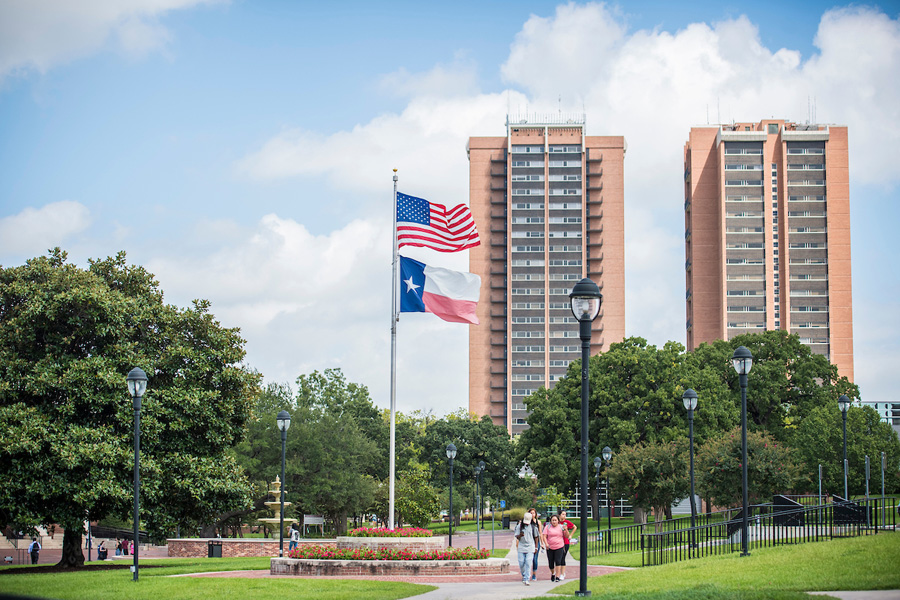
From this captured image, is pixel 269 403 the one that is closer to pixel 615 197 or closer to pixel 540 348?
pixel 540 348

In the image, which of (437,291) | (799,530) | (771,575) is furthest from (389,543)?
(799,530)

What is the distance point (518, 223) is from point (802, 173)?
40.4 metres

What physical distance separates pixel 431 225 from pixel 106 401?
40.5ft

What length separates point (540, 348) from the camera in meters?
141

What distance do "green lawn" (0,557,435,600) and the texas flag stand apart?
27.3 ft

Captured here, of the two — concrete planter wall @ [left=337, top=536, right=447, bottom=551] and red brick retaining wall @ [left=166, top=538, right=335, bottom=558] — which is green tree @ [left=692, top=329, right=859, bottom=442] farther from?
concrete planter wall @ [left=337, top=536, right=447, bottom=551]

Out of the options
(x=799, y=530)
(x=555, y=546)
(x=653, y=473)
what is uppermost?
(x=653, y=473)

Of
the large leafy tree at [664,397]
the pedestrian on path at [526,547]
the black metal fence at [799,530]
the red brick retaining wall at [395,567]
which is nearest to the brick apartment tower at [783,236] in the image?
the large leafy tree at [664,397]

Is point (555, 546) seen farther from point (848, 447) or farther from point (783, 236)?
point (783, 236)

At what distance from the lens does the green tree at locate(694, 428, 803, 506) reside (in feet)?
119

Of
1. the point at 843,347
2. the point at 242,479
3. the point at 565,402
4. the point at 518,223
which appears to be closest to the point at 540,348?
the point at 518,223

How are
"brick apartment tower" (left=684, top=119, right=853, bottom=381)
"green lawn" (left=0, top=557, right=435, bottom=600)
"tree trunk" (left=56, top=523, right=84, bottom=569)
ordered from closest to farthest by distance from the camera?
1. "green lawn" (left=0, top=557, right=435, bottom=600)
2. "tree trunk" (left=56, top=523, right=84, bottom=569)
3. "brick apartment tower" (left=684, top=119, right=853, bottom=381)

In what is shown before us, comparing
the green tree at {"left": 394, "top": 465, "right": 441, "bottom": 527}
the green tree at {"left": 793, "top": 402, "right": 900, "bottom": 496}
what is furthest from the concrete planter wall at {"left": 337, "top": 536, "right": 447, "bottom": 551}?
the green tree at {"left": 793, "top": 402, "right": 900, "bottom": 496}

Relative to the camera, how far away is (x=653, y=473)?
4375 centimetres
